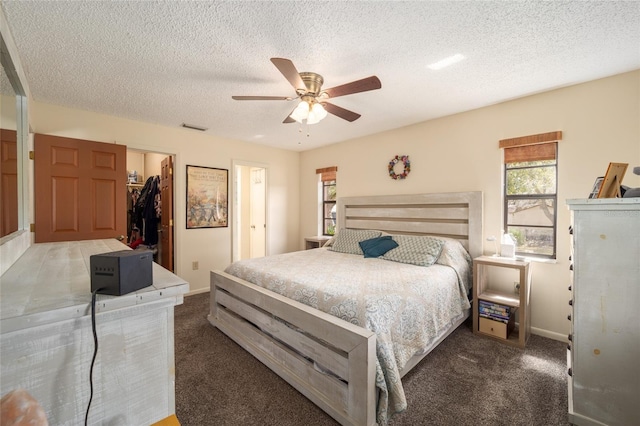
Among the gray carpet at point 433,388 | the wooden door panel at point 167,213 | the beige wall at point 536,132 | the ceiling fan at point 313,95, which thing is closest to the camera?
the gray carpet at point 433,388

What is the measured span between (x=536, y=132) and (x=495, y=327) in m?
1.98

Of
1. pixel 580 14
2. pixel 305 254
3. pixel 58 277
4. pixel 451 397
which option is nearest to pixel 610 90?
pixel 580 14

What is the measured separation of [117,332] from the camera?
0.79 m

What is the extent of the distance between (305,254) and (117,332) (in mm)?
2674

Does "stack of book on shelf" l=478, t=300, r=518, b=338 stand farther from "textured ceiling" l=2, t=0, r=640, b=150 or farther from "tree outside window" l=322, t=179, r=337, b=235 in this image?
"tree outside window" l=322, t=179, r=337, b=235

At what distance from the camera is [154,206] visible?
4.54m

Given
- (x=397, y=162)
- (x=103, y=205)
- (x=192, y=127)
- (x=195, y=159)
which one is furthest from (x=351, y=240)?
Result: (x=103, y=205)

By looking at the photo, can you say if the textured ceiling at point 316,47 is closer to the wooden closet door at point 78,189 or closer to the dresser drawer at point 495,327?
the wooden closet door at point 78,189

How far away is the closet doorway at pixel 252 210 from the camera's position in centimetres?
508

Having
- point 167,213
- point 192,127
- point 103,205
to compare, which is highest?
point 192,127

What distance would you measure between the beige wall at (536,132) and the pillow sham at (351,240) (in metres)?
0.79

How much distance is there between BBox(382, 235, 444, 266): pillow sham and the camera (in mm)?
2777

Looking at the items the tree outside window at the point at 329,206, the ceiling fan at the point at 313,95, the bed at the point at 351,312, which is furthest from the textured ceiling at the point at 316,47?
the tree outside window at the point at 329,206

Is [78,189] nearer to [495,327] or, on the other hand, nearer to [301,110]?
[301,110]
